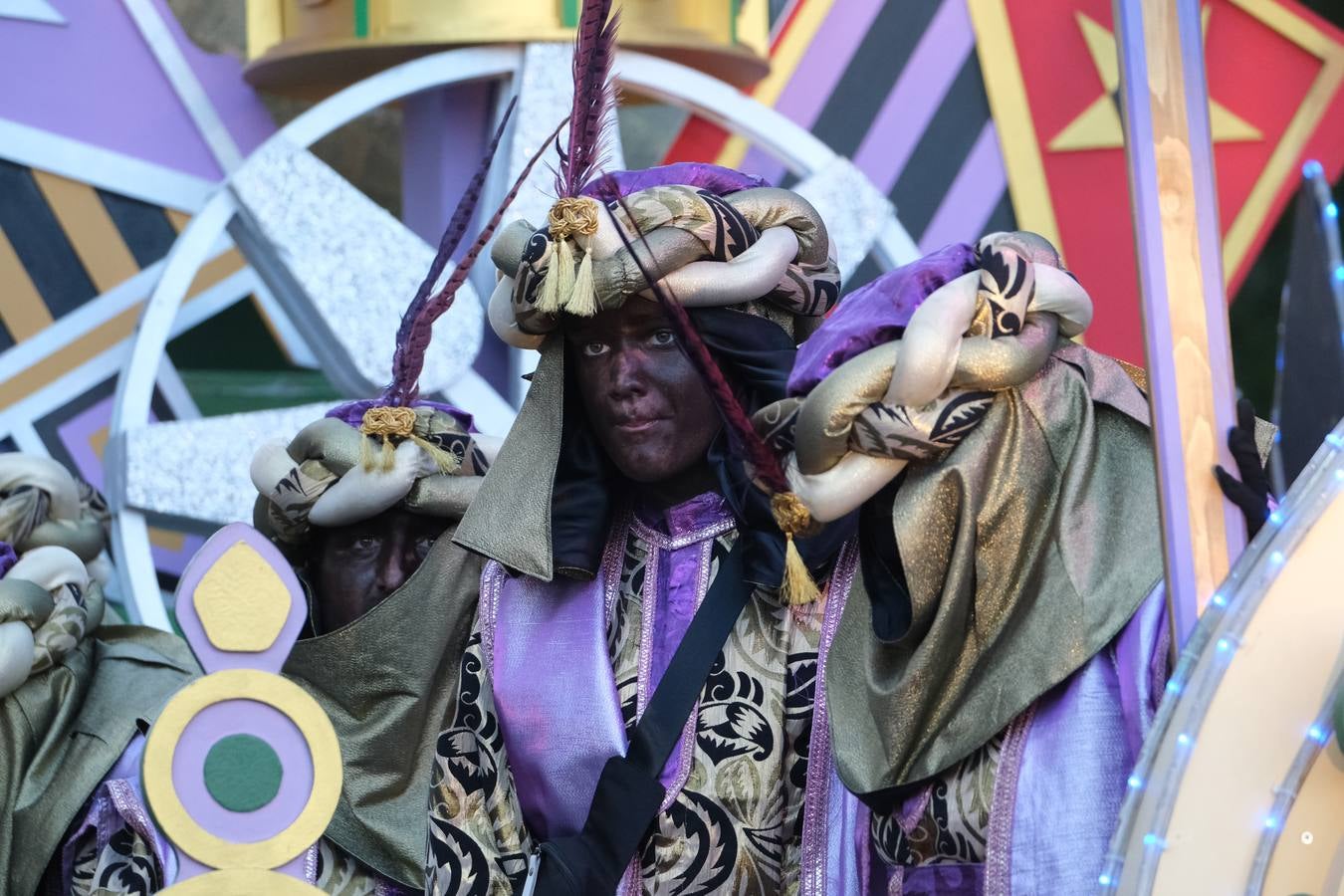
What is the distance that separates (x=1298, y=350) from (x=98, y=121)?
323 centimetres

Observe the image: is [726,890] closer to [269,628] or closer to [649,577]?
[649,577]

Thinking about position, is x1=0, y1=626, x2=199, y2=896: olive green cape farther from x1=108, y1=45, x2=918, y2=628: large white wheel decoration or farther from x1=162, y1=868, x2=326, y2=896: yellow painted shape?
x1=162, y1=868, x2=326, y2=896: yellow painted shape

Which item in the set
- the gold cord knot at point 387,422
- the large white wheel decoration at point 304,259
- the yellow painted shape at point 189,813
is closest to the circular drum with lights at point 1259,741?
the yellow painted shape at point 189,813

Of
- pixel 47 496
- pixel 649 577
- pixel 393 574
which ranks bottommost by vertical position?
pixel 47 496

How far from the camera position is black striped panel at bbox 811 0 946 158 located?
528 cm

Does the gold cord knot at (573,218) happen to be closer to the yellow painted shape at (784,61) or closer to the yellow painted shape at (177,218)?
the yellow painted shape at (784,61)

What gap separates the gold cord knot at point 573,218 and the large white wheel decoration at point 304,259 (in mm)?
1970

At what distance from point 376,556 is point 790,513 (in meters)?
1.33

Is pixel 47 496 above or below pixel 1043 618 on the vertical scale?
below

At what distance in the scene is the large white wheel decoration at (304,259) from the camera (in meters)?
4.55

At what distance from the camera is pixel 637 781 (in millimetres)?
2625

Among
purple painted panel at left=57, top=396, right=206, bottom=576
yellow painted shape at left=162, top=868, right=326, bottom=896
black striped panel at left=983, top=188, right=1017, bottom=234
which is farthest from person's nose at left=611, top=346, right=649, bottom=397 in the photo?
black striped panel at left=983, top=188, right=1017, bottom=234

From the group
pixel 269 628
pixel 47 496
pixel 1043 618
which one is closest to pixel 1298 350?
pixel 1043 618

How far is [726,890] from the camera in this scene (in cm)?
261
